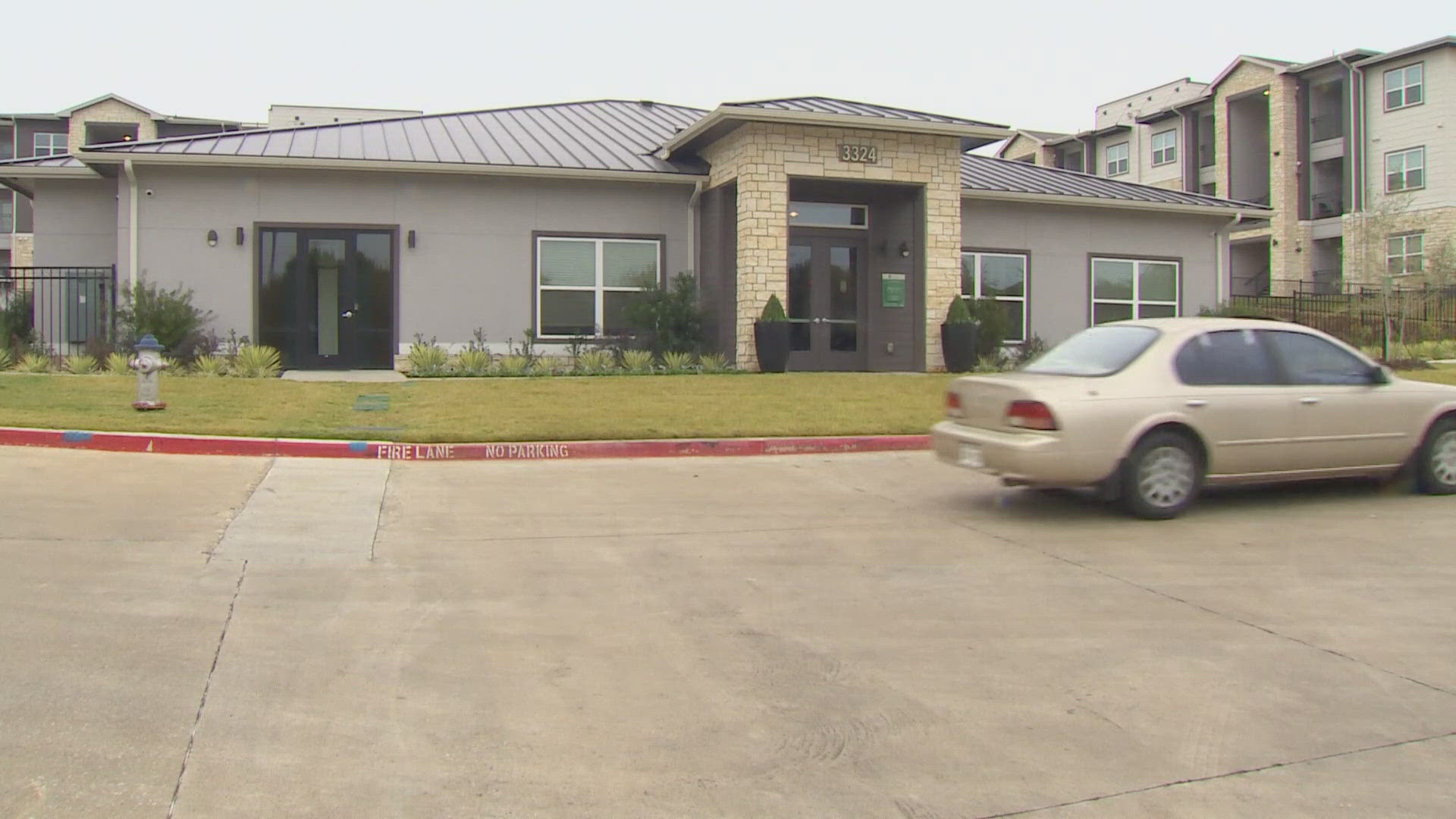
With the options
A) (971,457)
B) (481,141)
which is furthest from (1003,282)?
(971,457)

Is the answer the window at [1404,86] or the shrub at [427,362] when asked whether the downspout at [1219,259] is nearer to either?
the shrub at [427,362]

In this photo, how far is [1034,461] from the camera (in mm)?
7914

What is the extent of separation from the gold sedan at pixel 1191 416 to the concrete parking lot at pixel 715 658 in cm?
36

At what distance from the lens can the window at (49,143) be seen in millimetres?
49156

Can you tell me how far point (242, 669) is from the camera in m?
4.76

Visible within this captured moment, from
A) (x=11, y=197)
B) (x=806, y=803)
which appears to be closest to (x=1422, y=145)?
(x=806, y=803)

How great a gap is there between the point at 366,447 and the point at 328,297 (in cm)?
893

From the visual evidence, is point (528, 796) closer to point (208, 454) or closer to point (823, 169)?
point (208, 454)

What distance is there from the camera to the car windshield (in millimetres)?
8438

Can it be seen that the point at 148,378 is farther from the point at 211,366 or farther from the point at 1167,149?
the point at 1167,149

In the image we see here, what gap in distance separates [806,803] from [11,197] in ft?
181

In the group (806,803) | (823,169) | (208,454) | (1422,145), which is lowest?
(806,803)

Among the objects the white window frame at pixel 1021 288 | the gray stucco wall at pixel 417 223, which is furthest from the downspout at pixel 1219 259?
the gray stucco wall at pixel 417 223

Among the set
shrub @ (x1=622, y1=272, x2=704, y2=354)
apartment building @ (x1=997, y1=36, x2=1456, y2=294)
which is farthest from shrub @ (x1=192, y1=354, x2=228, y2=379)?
→ apartment building @ (x1=997, y1=36, x2=1456, y2=294)
